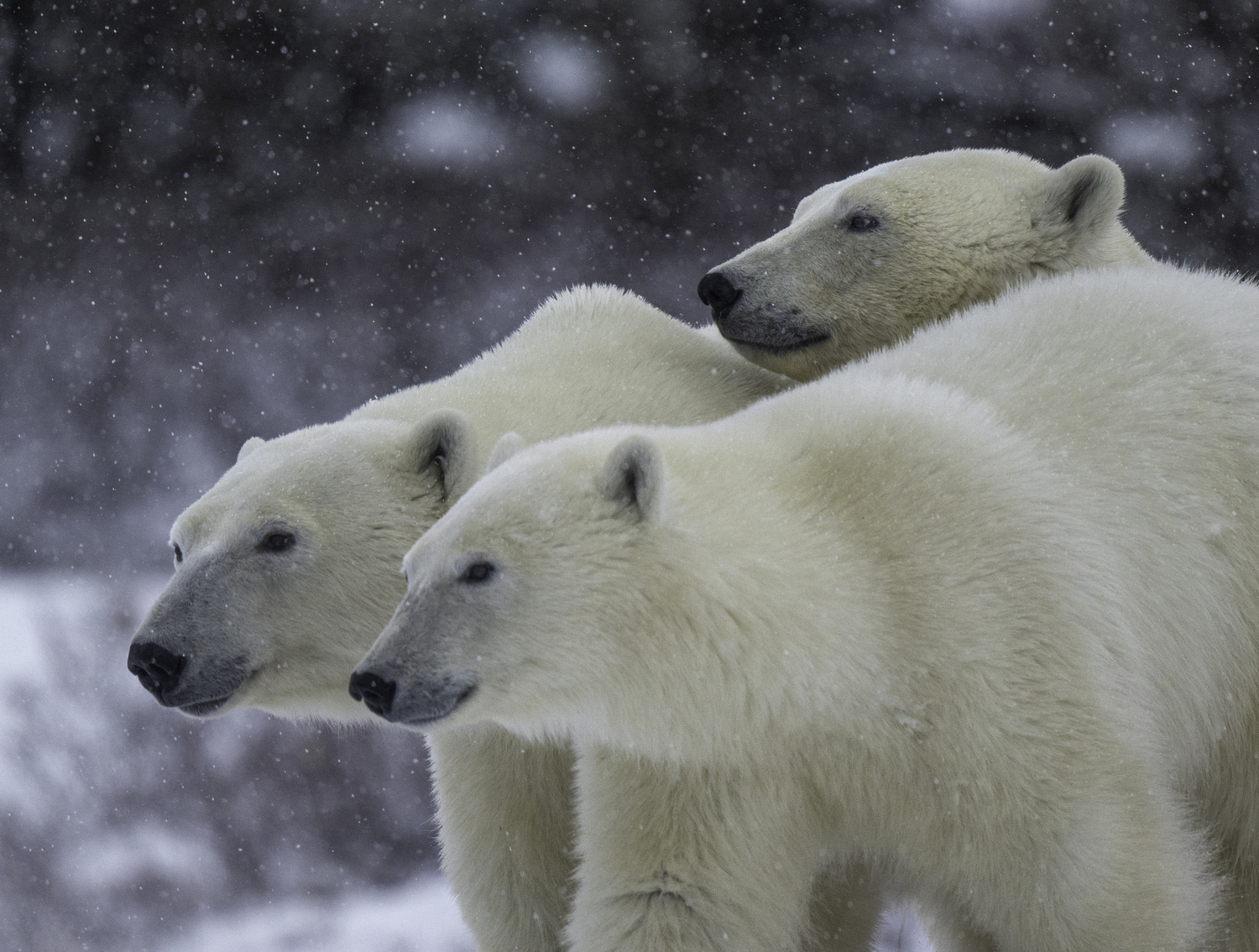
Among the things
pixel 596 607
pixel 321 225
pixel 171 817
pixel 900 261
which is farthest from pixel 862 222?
pixel 171 817

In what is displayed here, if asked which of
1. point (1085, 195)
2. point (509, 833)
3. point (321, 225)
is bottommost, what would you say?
point (509, 833)

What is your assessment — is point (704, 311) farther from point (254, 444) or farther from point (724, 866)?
point (724, 866)

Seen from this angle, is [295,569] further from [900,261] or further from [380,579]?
[900,261]

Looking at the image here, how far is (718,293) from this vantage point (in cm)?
300

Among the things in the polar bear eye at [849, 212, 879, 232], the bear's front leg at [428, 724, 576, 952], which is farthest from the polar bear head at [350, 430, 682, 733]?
the polar bear eye at [849, 212, 879, 232]

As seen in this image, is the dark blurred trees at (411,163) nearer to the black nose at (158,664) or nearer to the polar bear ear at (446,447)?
the polar bear ear at (446,447)

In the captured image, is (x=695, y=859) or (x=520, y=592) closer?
(x=520, y=592)

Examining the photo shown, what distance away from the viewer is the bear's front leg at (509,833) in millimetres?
2600

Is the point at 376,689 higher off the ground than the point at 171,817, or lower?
higher

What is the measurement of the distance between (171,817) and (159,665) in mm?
5188

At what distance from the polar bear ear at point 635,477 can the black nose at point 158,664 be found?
0.83m

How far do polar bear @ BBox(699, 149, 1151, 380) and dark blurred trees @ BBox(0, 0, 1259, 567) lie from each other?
3267mm

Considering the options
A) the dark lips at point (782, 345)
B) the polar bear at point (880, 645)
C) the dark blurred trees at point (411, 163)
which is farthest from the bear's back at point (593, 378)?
the dark blurred trees at point (411, 163)

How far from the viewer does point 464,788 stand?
2.63 m
